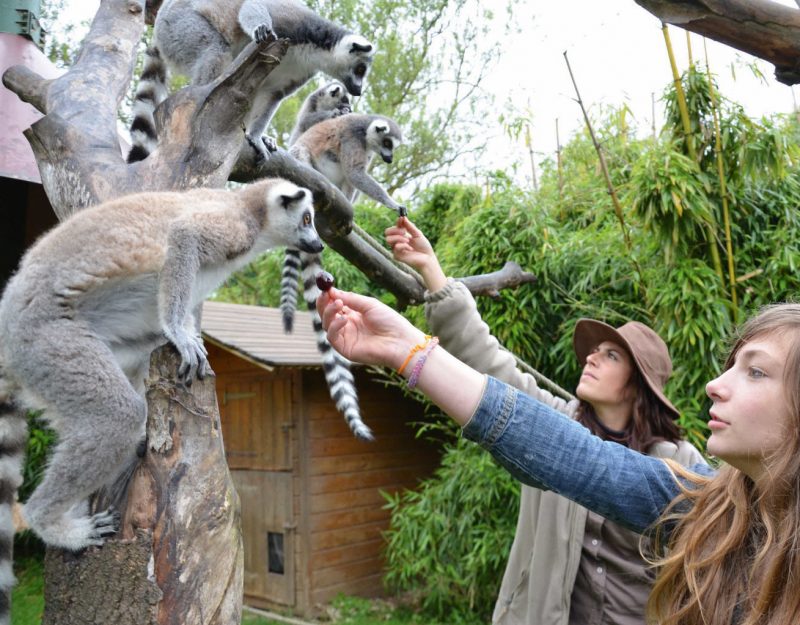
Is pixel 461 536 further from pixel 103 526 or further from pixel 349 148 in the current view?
pixel 103 526

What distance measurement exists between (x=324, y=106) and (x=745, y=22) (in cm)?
451

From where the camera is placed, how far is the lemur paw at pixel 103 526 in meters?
1.62

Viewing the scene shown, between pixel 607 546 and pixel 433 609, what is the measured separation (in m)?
6.24

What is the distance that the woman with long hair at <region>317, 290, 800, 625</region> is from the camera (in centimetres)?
138

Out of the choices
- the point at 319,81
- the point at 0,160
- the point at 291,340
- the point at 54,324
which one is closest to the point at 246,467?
the point at 291,340

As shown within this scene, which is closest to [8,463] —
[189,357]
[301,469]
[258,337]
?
[189,357]

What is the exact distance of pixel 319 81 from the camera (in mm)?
11164

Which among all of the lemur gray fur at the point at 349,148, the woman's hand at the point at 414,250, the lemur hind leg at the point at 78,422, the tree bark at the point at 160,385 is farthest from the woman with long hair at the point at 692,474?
the lemur gray fur at the point at 349,148

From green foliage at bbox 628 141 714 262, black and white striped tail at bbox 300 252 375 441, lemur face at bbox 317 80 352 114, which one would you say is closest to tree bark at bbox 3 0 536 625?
black and white striped tail at bbox 300 252 375 441

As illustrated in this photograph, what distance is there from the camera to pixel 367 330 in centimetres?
173

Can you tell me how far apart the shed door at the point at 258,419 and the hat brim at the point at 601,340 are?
6162mm

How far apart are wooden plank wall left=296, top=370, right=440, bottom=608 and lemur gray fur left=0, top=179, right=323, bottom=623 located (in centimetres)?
648

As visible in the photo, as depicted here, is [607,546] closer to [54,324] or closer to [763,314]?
[763,314]

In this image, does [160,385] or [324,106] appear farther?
[324,106]
